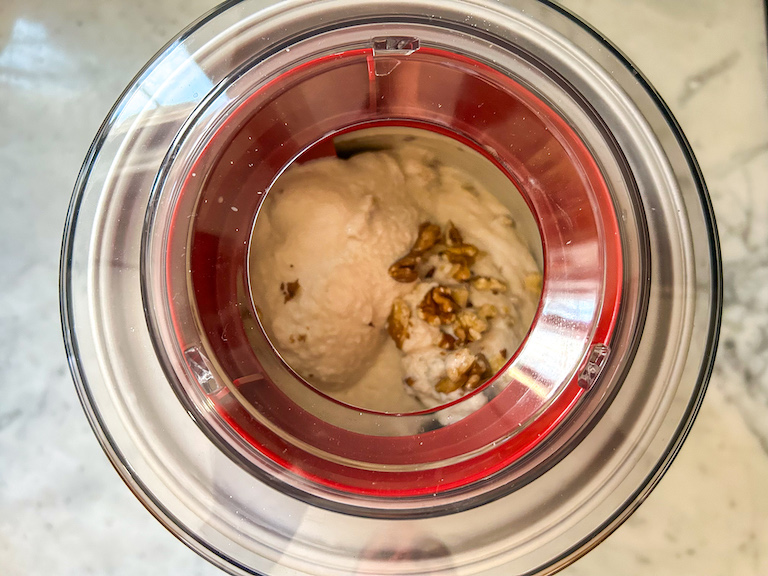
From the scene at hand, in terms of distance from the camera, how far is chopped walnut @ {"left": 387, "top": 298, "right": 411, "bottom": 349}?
0.56 metres

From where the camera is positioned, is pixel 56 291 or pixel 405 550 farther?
pixel 56 291

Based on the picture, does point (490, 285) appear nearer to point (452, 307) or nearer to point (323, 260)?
point (452, 307)

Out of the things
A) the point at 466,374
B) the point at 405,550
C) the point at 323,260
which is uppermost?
the point at 323,260

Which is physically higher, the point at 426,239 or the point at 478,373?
the point at 426,239

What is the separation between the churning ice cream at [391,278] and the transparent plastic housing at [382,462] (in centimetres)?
7

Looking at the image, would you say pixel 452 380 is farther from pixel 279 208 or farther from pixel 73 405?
pixel 73 405

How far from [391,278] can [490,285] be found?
0.32ft

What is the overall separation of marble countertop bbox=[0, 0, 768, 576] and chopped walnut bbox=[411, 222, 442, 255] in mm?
280

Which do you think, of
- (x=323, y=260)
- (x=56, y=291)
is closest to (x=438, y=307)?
(x=323, y=260)

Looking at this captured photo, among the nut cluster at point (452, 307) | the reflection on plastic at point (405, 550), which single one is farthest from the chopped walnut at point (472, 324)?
the reflection on plastic at point (405, 550)

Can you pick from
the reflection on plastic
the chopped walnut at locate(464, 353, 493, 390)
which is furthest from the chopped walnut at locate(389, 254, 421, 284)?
the reflection on plastic

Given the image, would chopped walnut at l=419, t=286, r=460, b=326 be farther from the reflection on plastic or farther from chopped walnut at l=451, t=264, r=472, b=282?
the reflection on plastic

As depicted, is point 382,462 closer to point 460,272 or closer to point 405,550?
point 405,550

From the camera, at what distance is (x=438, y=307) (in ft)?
1.81
